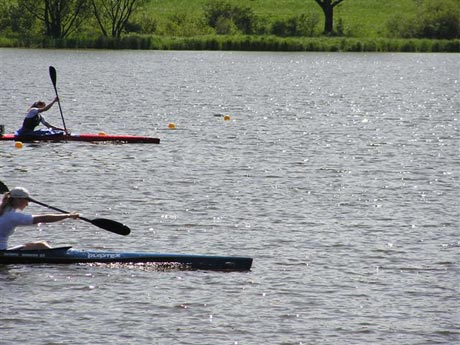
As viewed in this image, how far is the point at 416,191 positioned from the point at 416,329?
42.8ft

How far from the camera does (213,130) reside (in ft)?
150

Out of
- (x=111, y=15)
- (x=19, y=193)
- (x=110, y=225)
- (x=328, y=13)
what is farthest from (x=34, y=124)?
(x=328, y=13)

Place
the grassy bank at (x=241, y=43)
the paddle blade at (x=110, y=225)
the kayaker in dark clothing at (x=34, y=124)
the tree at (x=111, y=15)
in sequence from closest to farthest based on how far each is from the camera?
the paddle blade at (x=110, y=225)
the kayaker in dark clothing at (x=34, y=124)
the tree at (x=111, y=15)
the grassy bank at (x=241, y=43)

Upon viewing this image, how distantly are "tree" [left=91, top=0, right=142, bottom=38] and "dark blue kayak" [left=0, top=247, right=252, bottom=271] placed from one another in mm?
82364

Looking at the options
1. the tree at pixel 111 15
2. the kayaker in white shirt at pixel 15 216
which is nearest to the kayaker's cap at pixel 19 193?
the kayaker in white shirt at pixel 15 216

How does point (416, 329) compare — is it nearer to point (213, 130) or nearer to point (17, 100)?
point (213, 130)

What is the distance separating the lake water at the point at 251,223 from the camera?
→ 59.6 ft

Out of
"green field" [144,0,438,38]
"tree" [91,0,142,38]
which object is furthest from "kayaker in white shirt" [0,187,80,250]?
"green field" [144,0,438,38]

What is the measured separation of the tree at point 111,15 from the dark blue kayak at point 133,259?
82.4m

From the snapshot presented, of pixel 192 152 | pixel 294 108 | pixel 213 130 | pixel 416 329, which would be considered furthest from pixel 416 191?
pixel 294 108

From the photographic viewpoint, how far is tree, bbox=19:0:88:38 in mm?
102062

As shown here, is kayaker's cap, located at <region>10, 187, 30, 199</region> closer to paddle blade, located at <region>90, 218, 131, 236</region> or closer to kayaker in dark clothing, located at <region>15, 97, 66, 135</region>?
paddle blade, located at <region>90, 218, 131, 236</region>

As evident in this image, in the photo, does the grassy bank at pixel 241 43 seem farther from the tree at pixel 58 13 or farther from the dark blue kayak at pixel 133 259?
the dark blue kayak at pixel 133 259

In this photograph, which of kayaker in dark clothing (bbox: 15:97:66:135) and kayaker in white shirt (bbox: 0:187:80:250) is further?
kayaker in dark clothing (bbox: 15:97:66:135)
